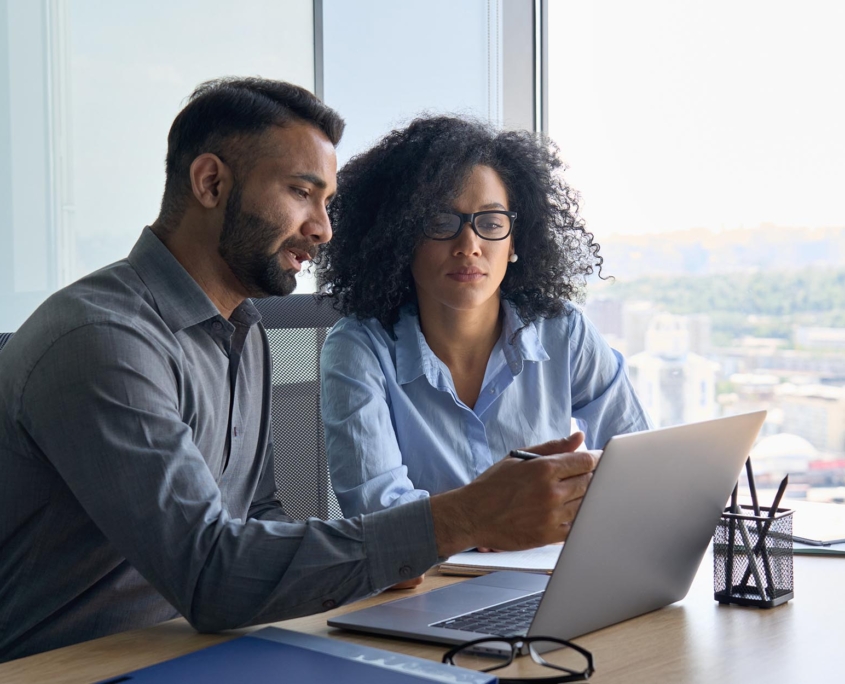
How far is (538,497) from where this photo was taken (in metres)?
1.01

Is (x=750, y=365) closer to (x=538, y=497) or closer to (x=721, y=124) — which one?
(x=721, y=124)

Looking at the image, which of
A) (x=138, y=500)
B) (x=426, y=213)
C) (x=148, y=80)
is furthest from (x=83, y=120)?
(x=138, y=500)

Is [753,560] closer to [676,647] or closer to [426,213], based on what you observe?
[676,647]

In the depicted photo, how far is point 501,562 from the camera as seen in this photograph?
130 centimetres

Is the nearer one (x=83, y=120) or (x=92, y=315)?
(x=92, y=315)

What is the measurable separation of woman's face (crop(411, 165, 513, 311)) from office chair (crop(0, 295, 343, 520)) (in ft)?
0.84

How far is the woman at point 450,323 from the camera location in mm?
1717

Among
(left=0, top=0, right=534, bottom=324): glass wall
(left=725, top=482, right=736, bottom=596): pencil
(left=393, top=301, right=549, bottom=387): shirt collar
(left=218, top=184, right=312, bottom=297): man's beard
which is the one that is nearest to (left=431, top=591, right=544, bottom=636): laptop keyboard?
(left=725, top=482, right=736, bottom=596): pencil

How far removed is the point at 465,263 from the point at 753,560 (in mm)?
836

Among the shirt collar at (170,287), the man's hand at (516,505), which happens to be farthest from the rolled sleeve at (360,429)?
the man's hand at (516,505)

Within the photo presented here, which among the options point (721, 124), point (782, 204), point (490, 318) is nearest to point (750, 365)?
point (782, 204)

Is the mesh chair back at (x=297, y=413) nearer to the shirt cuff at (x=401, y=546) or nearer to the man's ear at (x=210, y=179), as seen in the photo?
the man's ear at (x=210, y=179)

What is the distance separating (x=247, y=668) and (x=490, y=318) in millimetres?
1143

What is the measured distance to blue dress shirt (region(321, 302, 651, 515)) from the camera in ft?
5.22
